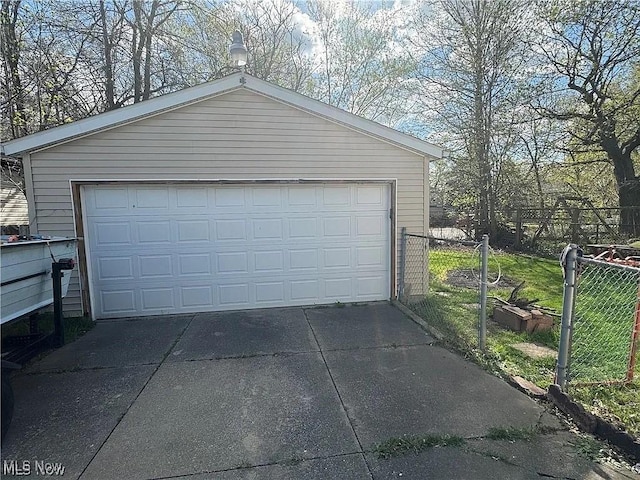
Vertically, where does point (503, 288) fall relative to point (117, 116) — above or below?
below

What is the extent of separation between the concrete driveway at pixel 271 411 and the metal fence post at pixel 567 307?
338 mm

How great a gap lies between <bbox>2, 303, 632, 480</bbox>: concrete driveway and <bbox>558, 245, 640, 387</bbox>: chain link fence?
672 mm

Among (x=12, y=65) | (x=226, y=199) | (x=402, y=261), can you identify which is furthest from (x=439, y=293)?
Result: (x=12, y=65)

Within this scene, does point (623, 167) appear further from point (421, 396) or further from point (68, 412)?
point (68, 412)

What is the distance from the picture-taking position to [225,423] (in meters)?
2.70

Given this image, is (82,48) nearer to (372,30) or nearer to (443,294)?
(372,30)

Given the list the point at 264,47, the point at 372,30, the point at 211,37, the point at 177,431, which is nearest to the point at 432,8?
the point at 372,30

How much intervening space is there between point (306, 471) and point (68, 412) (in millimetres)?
2121

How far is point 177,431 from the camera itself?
260 cm

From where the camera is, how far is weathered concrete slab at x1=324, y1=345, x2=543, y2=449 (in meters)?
2.62

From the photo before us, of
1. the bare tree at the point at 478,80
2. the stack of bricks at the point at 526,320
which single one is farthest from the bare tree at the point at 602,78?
the stack of bricks at the point at 526,320

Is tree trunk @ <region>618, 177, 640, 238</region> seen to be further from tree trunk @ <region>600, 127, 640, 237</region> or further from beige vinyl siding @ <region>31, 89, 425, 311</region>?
beige vinyl siding @ <region>31, 89, 425, 311</region>

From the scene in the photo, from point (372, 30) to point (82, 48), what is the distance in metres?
10.1

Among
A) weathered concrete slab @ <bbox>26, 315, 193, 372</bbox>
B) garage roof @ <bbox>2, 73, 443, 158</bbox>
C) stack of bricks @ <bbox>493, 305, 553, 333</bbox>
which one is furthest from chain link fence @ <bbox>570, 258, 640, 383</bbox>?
weathered concrete slab @ <bbox>26, 315, 193, 372</bbox>
